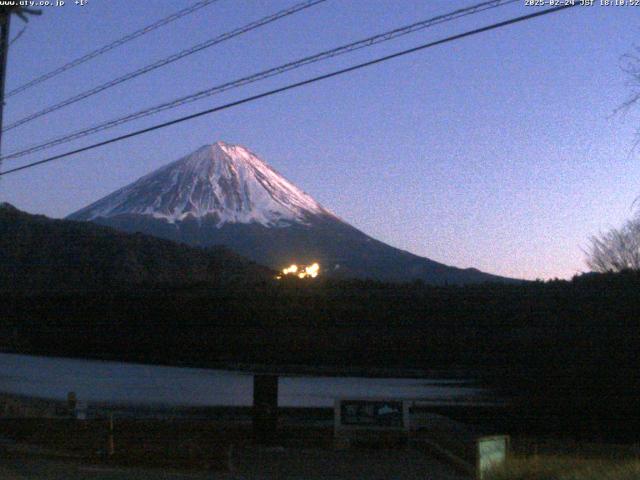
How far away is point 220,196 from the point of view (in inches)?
4850

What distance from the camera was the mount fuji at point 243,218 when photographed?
105288 mm

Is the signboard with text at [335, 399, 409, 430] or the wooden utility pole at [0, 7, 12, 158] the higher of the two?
the wooden utility pole at [0, 7, 12, 158]

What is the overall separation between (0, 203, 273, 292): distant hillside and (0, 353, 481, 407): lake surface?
88.5ft

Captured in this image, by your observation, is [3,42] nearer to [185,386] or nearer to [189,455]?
[189,455]

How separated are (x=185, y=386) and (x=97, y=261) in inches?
1630

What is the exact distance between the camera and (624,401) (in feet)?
93.0

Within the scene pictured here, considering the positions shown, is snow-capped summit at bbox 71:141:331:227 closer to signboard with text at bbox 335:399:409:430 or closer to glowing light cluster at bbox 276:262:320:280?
glowing light cluster at bbox 276:262:320:280

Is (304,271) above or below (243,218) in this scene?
below

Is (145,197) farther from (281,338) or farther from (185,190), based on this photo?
(281,338)

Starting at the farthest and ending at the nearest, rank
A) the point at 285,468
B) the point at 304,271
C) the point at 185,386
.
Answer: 1. the point at 304,271
2. the point at 185,386
3. the point at 285,468

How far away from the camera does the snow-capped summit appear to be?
386ft

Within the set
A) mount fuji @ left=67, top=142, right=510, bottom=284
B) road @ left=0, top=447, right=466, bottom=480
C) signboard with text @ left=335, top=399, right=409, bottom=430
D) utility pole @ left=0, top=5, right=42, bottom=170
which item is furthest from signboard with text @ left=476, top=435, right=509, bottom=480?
mount fuji @ left=67, top=142, right=510, bottom=284

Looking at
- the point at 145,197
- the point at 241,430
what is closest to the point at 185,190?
the point at 145,197

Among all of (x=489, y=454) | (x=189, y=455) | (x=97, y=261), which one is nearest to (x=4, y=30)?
(x=189, y=455)
